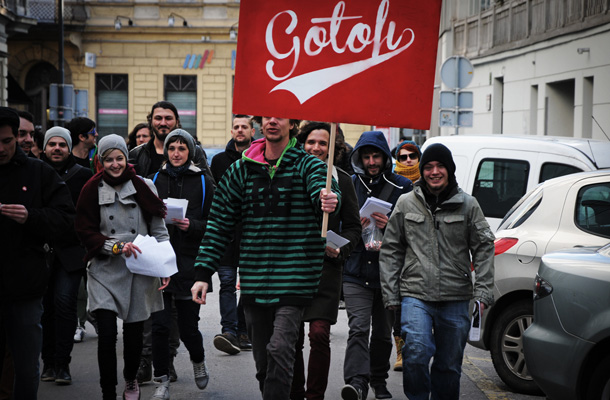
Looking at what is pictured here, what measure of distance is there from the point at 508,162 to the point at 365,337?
3.90m

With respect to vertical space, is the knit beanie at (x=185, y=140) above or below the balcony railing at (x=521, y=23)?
below

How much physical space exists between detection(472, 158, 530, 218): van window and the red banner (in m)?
4.40

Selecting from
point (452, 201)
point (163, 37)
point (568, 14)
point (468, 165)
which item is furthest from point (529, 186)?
point (163, 37)

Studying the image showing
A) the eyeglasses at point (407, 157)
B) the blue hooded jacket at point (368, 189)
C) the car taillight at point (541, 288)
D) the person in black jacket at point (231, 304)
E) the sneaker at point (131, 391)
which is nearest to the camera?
the car taillight at point (541, 288)

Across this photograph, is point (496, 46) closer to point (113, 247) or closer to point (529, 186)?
point (529, 186)

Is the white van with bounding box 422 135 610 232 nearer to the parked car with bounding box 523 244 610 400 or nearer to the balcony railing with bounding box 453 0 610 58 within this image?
the parked car with bounding box 523 244 610 400

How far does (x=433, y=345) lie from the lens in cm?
623

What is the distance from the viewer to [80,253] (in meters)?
7.96

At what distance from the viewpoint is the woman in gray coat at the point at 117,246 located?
6664 mm

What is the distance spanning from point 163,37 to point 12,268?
37.6 meters

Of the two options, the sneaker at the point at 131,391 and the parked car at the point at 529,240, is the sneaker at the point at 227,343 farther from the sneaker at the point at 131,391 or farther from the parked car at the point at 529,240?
the parked car at the point at 529,240

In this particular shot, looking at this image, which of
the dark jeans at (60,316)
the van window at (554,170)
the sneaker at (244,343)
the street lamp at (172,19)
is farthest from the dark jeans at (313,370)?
the street lamp at (172,19)

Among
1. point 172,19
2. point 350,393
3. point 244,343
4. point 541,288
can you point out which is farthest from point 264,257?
point 172,19

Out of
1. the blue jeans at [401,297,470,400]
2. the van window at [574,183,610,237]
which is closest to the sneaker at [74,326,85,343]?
the blue jeans at [401,297,470,400]
